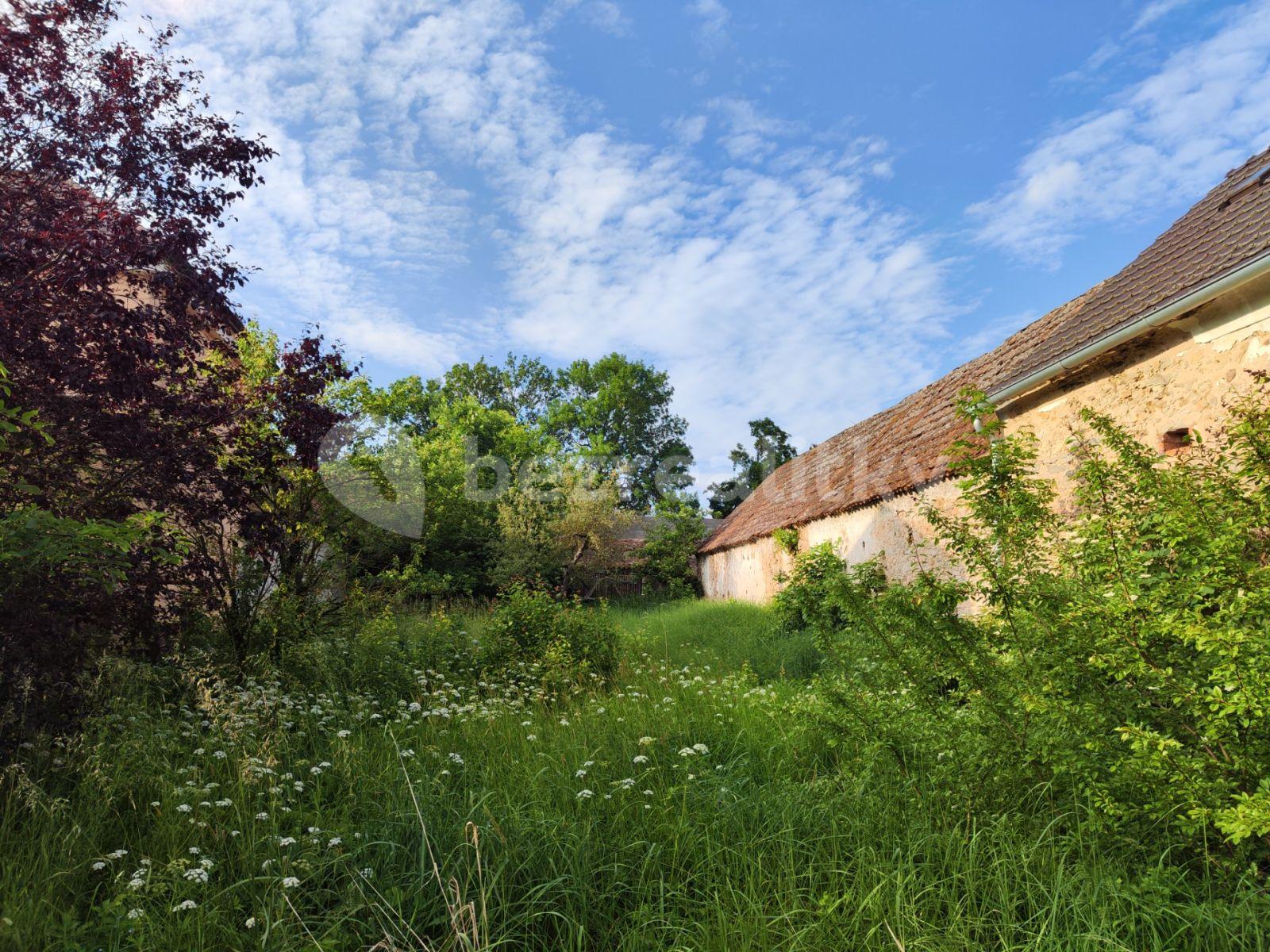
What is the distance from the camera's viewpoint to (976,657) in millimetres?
3328

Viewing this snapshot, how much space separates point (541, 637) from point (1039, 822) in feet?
18.0

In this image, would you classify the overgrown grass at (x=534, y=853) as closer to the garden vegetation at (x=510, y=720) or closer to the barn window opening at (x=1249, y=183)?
the garden vegetation at (x=510, y=720)

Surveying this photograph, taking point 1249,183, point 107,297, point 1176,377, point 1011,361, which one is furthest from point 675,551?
point 107,297

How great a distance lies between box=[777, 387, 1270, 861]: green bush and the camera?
8.38 feet

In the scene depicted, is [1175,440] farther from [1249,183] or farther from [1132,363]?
[1249,183]

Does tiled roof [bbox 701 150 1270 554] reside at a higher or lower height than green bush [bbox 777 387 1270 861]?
higher

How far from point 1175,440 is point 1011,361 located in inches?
182

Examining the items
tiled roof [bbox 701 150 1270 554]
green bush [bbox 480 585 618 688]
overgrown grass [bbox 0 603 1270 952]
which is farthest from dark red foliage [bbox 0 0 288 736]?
tiled roof [bbox 701 150 1270 554]

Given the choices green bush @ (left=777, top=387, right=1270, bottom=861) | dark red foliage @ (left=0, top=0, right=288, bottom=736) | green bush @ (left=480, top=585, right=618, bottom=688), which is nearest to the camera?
green bush @ (left=777, top=387, right=1270, bottom=861)

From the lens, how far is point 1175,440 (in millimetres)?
5723

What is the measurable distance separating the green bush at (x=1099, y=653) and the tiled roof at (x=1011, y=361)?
9.30 ft

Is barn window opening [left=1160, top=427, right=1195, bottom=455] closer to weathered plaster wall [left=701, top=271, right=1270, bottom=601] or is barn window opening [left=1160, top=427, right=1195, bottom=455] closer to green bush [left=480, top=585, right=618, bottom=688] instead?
weathered plaster wall [left=701, top=271, right=1270, bottom=601]

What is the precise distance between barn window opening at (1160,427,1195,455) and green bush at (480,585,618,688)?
5.66 metres

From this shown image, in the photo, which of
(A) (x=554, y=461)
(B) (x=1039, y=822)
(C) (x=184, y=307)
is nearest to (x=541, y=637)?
(C) (x=184, y=307)
